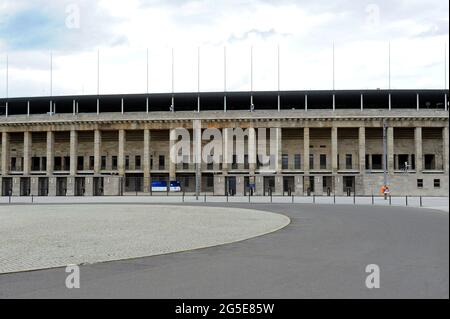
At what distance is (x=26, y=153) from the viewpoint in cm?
7925

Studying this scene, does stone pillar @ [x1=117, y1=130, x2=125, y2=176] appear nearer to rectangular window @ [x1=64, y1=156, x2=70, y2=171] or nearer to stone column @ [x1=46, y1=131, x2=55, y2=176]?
rectangular window @ [x1=64, y1=156, x2=70, y2=171]

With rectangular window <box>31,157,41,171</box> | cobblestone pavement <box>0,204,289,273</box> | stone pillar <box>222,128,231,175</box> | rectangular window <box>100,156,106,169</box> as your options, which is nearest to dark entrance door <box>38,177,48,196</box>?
rectangular window <box>100,156,106,169</box>

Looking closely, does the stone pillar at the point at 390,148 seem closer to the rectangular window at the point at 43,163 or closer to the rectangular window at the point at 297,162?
the rectangular window at the point at 297,162

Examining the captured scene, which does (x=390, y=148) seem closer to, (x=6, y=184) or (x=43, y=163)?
(x=43, y=163)

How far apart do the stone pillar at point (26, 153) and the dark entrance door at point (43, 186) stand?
12973 mm

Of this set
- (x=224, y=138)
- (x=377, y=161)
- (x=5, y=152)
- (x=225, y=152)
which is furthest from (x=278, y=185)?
(x=5, y=152)

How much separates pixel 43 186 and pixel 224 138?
28.2 meters

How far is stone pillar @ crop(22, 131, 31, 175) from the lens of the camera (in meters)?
78.8

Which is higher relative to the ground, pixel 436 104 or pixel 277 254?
pixel 436 104

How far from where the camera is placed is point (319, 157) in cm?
7612
